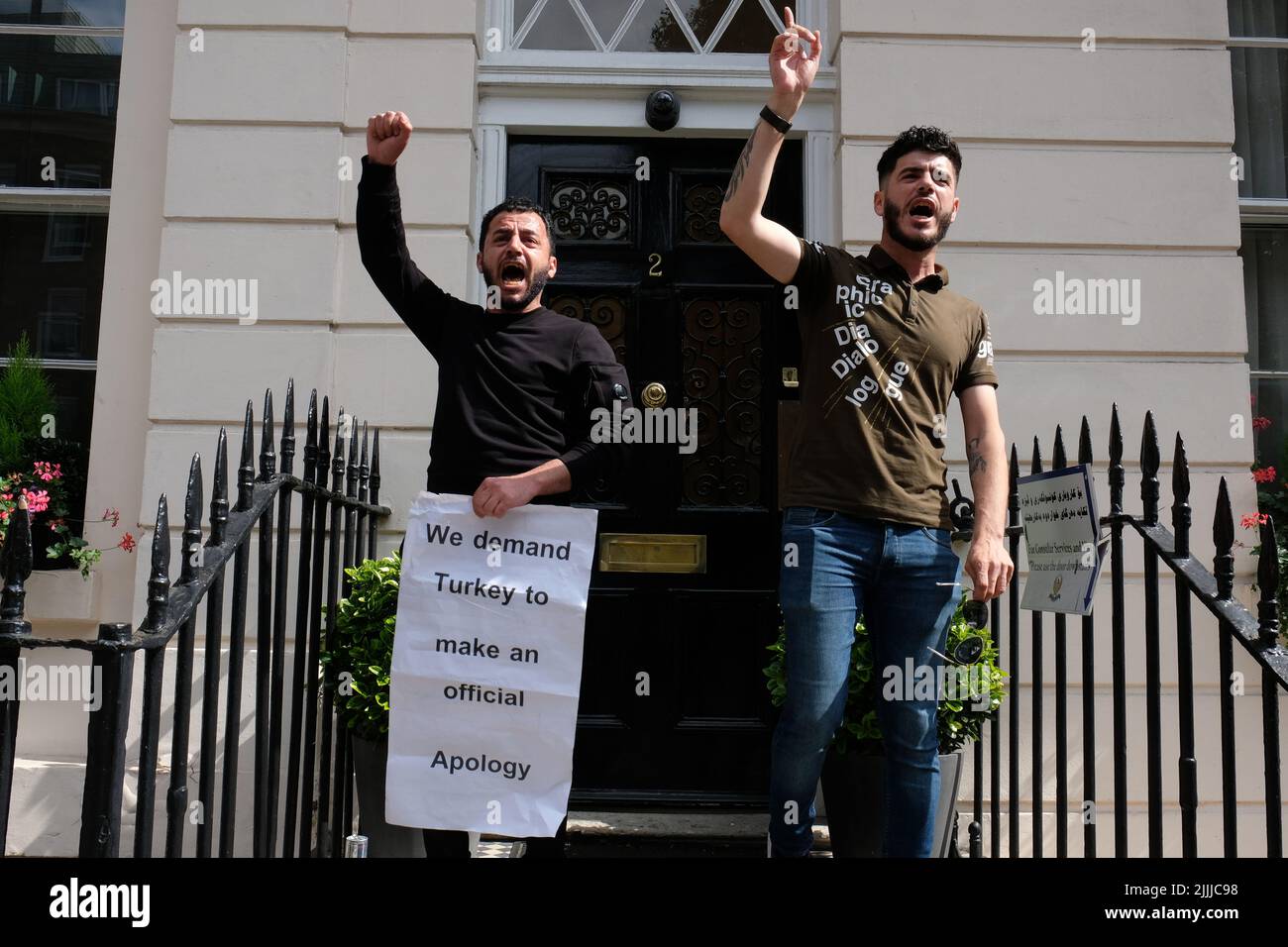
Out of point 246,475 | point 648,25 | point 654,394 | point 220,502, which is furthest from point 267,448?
point 648,25

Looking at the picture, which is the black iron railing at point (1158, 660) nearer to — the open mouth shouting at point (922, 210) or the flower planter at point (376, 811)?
the open mouth shouting at point (922, 210)

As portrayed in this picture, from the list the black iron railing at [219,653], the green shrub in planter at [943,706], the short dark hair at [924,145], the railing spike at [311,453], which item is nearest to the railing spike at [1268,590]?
the green shrub in planter at [943,706]

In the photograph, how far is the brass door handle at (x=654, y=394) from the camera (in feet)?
16.2

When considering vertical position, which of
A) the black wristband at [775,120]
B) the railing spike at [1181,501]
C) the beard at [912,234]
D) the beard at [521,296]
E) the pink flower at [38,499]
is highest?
the black wristband at [775,120]

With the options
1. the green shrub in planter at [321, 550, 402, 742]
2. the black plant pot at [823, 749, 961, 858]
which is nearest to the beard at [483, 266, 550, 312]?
the green shrub in planter at [321, 550, 402, 742]

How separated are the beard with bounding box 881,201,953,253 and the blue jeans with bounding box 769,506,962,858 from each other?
2.70ft

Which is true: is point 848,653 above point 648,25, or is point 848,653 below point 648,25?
below

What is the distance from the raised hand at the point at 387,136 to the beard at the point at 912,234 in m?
1.45

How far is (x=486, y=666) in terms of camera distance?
9.98ft

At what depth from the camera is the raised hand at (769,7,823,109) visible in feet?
8.73

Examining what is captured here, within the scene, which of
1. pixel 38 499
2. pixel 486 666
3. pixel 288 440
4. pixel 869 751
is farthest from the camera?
pixel 38 499

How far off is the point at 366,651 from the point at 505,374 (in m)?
1.23

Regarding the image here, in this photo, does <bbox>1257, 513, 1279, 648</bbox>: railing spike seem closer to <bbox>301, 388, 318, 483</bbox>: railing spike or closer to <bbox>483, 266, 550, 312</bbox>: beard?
<bbox>483, 266, 550, 312</bbox>: beard

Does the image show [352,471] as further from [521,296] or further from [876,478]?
[876,478]
